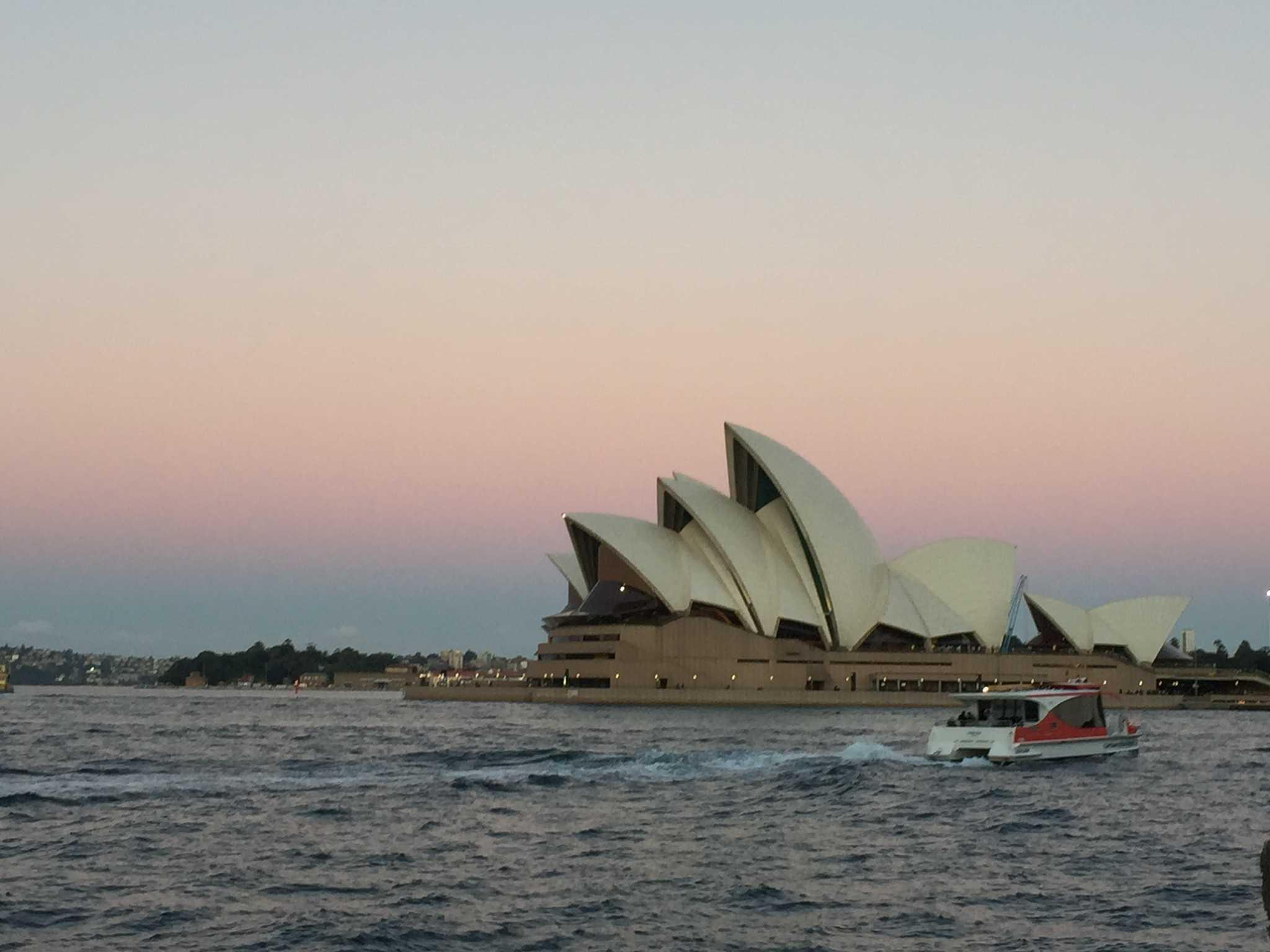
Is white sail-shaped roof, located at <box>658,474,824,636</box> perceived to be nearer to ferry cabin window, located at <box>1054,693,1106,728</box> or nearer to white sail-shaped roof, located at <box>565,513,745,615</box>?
white sail-shaped roof, located at <box>565,513,745,615</box>

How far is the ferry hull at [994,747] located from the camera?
127 feet

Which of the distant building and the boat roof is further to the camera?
the distant building

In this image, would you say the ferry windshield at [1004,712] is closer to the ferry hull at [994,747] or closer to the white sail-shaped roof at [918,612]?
the ferry hull at [994,747]

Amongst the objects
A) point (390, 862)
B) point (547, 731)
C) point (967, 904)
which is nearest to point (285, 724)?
point (547, 731)

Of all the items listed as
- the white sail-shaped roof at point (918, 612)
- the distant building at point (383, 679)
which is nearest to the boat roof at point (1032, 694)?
the white sail-shaped roof at point (918, 612)

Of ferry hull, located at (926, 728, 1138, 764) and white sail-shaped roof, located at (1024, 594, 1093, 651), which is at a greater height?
white sail-shaped roof, located at (1024, 594, 1093, 651)

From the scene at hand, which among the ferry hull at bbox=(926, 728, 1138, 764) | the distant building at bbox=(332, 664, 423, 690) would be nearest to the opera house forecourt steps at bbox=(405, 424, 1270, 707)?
the ferry hull at bbox=(926, 728, 1138, 764)

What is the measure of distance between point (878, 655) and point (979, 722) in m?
56.0

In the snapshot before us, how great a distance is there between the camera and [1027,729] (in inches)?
1535

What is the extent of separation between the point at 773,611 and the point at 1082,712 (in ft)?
167

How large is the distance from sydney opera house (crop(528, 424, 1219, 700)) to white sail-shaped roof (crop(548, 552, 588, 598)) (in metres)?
0.55

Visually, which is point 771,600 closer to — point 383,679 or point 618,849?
point 618,849

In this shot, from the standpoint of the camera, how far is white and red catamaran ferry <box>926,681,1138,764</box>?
38.8 m

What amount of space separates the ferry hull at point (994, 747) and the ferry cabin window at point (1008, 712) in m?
0.85
